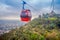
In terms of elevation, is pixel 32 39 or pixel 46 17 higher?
pixel 46 17

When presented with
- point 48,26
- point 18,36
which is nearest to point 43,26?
point 48,26

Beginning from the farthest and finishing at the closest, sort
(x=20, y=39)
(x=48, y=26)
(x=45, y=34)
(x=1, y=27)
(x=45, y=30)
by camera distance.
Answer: (x=1, y=27) → (x=48, y=26) → (x=45, y=30) → (x=45, y=34) → (x=20, y=39)

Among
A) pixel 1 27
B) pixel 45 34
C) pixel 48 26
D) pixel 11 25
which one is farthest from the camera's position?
pixel 1 27

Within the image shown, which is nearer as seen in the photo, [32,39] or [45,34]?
[32,39]

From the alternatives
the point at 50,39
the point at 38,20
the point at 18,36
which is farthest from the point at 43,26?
the point at 18,36

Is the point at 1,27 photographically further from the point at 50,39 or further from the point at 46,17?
the point at 50,39

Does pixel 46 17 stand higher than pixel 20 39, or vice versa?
pixel 46 17

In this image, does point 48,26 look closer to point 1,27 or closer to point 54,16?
point 54,16

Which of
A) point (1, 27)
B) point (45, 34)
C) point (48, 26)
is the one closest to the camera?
point (45, 34)

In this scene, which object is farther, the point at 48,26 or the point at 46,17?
the point at 46,17
